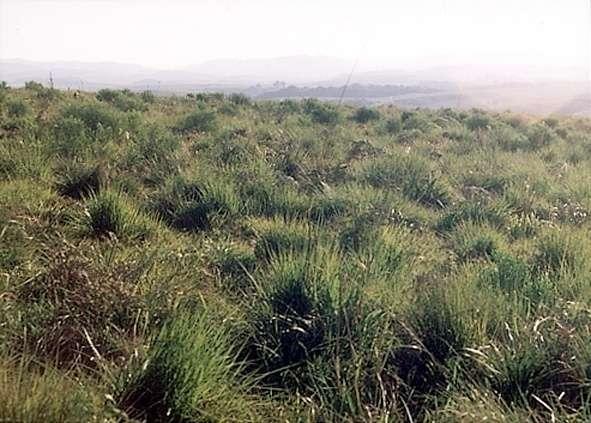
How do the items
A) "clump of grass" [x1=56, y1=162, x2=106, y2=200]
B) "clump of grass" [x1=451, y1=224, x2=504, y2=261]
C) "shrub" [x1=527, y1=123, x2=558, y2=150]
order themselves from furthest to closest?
"shrub" [x1=527, y1=123, x2=558, y2=150] → "clump of grass" [x1=56, y1=162, x2=106, y2=200] → "clump of grass" [x1=451, y1=224, x2=504, y2=261]

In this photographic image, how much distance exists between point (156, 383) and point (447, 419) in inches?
46.9

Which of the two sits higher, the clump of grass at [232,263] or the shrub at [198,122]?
the shrub at [198,122]

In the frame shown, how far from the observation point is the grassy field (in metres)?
2.30

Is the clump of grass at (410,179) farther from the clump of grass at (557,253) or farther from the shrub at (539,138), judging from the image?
the shrub at (539,138)

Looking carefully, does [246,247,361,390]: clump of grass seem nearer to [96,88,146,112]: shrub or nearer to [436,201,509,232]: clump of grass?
[436,201,509,232]: clump of grass

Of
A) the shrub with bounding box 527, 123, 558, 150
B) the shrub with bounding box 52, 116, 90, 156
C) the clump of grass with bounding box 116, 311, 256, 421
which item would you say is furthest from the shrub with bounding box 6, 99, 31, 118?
the shrub with bounding box 527, 123, 558, 150

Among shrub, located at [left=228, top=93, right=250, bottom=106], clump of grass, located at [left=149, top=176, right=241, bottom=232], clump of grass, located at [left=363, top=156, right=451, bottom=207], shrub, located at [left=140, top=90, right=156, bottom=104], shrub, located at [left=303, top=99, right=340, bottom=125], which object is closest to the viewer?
clump of grass, located at [left=149, top=176, right=241, bottom=232]

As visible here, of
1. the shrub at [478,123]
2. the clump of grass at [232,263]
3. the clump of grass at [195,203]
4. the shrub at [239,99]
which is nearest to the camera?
the clump of grass at [232,263]

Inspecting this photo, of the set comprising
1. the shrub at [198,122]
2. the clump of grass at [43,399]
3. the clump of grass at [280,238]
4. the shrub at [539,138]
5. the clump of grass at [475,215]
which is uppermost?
the shrub at [198,122]

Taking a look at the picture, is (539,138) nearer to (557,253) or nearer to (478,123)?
(478,123)

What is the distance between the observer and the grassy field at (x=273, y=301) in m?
2.30

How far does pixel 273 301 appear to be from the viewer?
3117 mm

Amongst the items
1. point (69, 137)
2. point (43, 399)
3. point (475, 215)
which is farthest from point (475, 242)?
point (69, 137)

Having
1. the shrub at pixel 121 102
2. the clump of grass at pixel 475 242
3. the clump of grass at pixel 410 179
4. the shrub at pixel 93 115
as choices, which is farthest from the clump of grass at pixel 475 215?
the shrub at pixel 121 102
